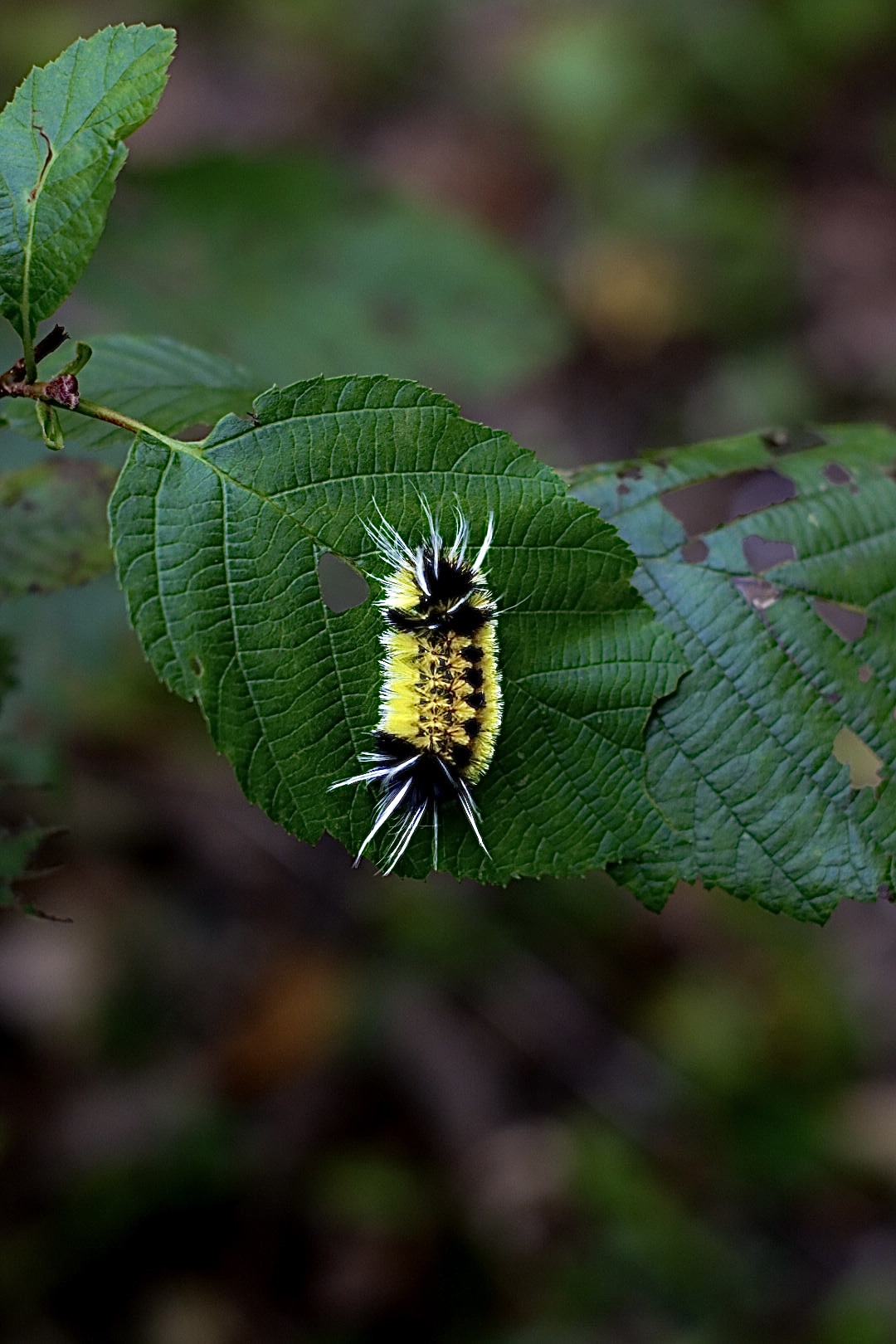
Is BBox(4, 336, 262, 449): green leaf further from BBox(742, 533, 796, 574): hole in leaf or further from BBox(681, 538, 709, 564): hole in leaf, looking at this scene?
BBox(742, 533, 796, 574): hole in leaf

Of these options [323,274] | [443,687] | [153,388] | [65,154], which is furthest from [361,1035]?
[65,154]

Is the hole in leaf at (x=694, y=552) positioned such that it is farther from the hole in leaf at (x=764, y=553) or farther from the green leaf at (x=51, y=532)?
the green leaf at (x=51, y=532)

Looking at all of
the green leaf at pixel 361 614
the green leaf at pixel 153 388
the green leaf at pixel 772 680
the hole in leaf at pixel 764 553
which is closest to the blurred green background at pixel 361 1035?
the green leaf at pixel 153 388

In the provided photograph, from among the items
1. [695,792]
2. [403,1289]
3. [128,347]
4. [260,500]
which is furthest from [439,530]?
[403,1289]

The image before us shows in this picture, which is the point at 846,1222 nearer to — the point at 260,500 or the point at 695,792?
the point at 695,792

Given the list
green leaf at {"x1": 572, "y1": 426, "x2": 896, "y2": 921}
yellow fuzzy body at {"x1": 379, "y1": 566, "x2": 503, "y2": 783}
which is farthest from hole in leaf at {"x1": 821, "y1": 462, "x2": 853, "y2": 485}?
yellow fuzzy body at {"x1": 379, "y1": 566, "x2": 503, "y2": 783}

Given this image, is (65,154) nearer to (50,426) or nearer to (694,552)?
(50,426)
